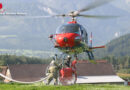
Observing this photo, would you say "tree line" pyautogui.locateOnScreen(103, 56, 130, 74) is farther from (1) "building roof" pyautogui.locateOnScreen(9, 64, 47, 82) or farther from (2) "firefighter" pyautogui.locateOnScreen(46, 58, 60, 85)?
(2) "firefighter" pyautogui.locateOnScreen(46, 58, 60, 85)

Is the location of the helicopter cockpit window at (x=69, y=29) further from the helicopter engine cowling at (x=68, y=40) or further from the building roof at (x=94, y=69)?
the building roof at (x=94, y=69)

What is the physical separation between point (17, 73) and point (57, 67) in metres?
53.3

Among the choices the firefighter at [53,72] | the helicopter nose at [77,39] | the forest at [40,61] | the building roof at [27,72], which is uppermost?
the forest at [40,61]

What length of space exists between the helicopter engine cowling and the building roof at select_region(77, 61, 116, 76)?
5806 cm

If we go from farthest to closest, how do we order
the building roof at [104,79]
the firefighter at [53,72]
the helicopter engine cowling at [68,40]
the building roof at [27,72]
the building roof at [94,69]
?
the building roof at [94,69] → the building roof at [104,79] → the building roof at [27,72] → the helicopter engine cowling at [68,40] → the firefighter at [53,72]

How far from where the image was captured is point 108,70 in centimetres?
8775

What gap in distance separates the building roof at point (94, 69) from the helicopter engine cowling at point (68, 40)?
190 feet

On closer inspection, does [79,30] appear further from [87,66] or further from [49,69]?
[87,66]

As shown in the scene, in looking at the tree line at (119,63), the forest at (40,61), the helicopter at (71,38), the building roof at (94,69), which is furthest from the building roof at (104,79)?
the tree line at (119,63)

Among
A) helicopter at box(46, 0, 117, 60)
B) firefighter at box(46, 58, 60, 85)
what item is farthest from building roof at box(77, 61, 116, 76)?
firefighter at box(46, 58, 60, 85)

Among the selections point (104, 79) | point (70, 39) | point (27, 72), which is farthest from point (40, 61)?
point (70, 39)

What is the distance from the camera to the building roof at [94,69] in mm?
86250

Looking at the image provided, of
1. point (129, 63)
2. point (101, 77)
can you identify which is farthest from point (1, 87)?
point (129, 63)

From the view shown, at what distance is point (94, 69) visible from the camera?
8819cm
